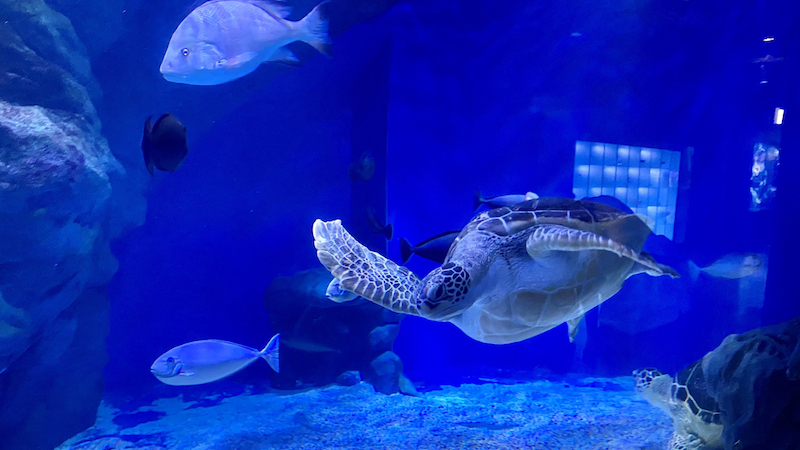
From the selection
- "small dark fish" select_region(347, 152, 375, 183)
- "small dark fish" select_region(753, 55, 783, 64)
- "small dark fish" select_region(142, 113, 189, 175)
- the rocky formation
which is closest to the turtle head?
"small dark fish" select_region(142, 113, 189, 175)

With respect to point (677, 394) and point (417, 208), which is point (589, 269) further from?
point (417, 208)

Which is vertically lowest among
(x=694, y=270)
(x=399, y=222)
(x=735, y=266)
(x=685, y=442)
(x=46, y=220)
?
(x=685, y=442)

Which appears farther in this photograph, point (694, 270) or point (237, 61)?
point (694, 270)

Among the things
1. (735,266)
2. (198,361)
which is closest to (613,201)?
(735,266)

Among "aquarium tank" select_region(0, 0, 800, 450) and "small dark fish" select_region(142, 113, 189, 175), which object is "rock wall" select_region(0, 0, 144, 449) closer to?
"aquarium tank" select_region(0, 0, 800, 450)

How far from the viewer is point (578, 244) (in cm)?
186

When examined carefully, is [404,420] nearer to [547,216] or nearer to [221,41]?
[547,216]

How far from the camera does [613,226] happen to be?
213 centimetres

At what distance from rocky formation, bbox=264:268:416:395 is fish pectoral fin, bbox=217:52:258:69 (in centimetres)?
315

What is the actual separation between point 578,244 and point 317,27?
7.57 feet

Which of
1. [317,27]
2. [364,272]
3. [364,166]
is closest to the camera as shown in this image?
[364,272]

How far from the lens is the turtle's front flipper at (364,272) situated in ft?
6.29

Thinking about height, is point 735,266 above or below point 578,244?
below

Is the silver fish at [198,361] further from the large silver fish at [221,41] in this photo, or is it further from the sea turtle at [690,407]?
the sea turtle at [690,407]
